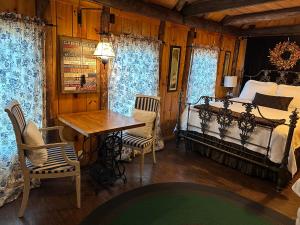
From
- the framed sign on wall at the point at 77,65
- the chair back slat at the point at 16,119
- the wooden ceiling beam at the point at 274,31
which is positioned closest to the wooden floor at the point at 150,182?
the chair back slat at the point at 16,119

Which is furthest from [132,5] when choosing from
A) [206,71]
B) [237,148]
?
[237,148]

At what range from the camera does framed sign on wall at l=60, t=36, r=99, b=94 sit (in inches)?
108

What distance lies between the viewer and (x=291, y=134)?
2.71 metres

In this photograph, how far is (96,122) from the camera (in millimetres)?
2621

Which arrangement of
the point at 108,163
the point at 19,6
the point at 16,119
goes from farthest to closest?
the point at 108,163 < the point at 19,6 < the point at 16,119

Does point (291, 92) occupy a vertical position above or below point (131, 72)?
below

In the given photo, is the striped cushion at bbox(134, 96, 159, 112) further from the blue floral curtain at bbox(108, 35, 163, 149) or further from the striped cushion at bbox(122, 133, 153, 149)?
the striped cushion at bbox(122, 133, 153, 149)

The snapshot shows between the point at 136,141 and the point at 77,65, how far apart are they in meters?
1.18

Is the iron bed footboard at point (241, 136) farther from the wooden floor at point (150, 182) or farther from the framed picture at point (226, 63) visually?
the framed picture at point (226, 63)

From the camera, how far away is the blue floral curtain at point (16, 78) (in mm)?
2293

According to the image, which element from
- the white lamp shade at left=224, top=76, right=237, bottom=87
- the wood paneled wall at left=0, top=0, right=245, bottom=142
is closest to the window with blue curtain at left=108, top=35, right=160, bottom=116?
the wood paneled wall at left=0, top=0, right=245, bottom=142

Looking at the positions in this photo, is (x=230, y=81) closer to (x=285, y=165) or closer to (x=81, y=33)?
(x=285, y=165)

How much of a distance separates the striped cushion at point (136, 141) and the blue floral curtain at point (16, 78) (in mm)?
1105

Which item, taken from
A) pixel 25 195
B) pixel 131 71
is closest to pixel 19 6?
pixel 131 71
